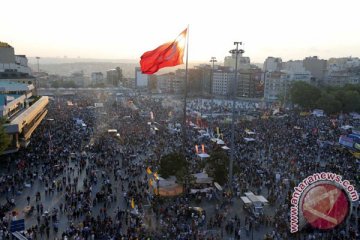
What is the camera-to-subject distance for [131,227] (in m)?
17.0

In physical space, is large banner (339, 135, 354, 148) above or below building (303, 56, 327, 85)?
below

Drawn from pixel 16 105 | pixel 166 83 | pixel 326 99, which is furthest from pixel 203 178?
pixel 166 83

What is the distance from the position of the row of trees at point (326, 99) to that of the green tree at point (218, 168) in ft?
138

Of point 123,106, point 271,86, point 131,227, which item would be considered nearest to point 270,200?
point 131,227

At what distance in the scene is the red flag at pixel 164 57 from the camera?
1827 cm

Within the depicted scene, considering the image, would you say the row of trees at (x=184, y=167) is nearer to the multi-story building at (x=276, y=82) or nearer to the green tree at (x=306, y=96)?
the green tree at (x=306, y=96)

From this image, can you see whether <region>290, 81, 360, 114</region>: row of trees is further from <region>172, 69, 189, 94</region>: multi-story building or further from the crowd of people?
<region>172, 69, 189, 94</region>: multi-story building

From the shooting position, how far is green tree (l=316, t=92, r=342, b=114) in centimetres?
5850

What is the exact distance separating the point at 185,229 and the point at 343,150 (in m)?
20.0

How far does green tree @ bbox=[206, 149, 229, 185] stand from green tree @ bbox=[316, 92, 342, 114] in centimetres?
4178

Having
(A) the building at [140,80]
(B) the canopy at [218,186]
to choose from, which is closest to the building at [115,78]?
(A) the building at [140,80]

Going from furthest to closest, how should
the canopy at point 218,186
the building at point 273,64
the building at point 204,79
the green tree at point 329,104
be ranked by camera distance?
the building at point 273,64
the building at point 204,79
the green tree at point 329,104
the canopy at point 218,186

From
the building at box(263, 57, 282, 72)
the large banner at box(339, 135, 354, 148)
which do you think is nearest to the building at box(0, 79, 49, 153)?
the large banner at box(339, 135, 354, 148)

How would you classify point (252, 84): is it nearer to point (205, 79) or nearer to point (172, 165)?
point (205, 79)
